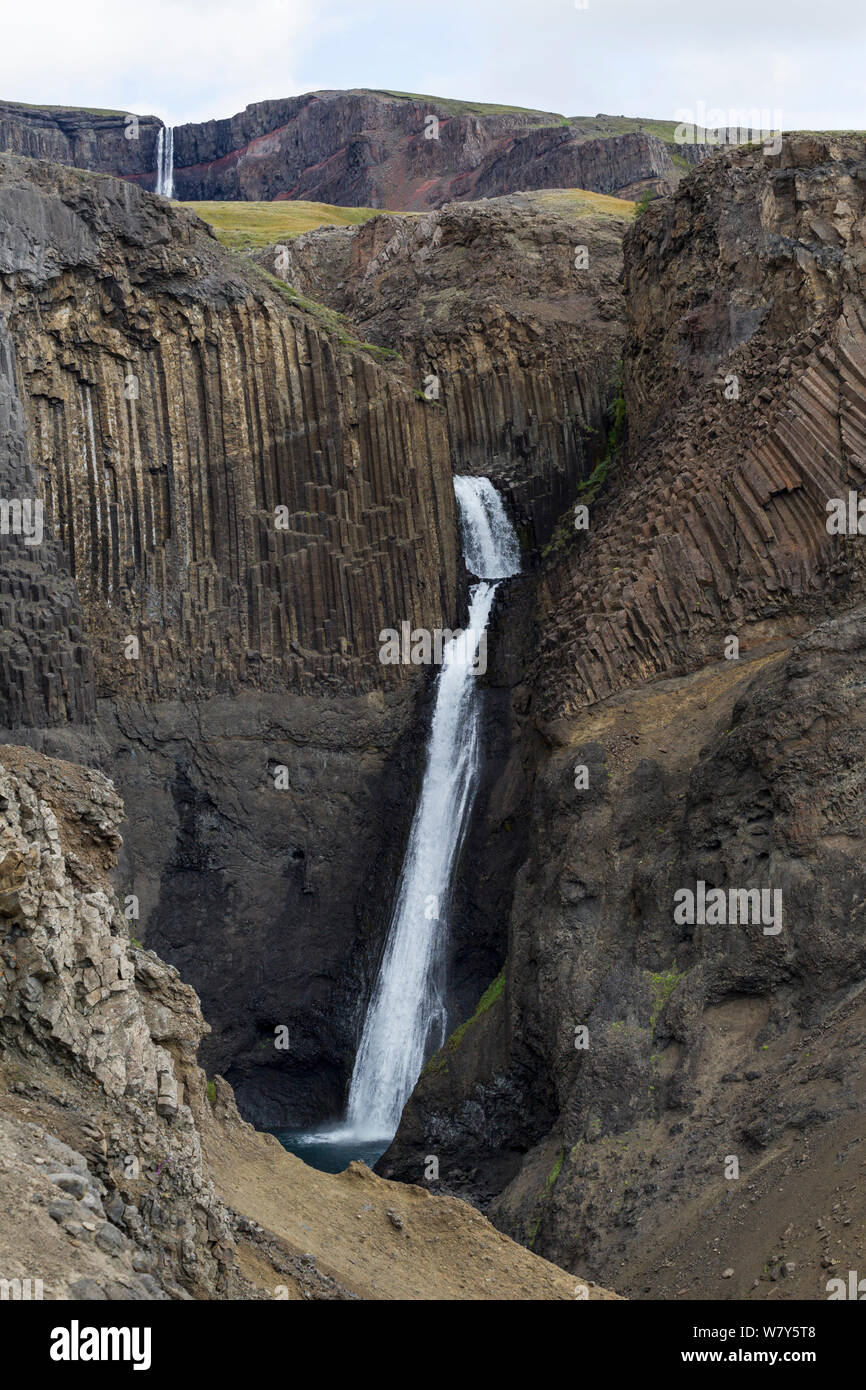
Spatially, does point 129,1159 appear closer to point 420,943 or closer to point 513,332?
point 420,943

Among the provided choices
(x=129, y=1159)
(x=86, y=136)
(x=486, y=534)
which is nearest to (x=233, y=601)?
(x=486, y=534)

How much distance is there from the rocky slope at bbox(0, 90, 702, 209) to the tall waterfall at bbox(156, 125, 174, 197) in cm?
43

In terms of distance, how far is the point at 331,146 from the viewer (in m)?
95.9

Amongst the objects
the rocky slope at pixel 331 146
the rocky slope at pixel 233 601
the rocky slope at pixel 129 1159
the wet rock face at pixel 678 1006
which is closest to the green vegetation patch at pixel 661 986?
the wet rock face at pixel 678 1006

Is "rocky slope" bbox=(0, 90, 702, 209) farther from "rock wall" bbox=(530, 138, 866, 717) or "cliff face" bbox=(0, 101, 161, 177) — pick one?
"rock wall" bbox=(530, 138, 866, 717)

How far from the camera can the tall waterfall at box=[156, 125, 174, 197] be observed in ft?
325

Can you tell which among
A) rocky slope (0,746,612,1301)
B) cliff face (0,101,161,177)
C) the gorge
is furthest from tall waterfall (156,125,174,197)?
rocky slope (0,746,612,1301)

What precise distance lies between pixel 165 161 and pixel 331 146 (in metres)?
12.7

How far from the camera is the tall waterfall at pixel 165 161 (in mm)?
99125

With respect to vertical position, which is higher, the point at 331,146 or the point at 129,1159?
the point at 331,146

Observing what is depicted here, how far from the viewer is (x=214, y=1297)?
11344mm

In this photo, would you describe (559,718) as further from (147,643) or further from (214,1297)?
(214,1297)

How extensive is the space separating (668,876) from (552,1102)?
4282 mm

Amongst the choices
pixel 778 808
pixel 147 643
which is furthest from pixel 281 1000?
pixel 778 808
